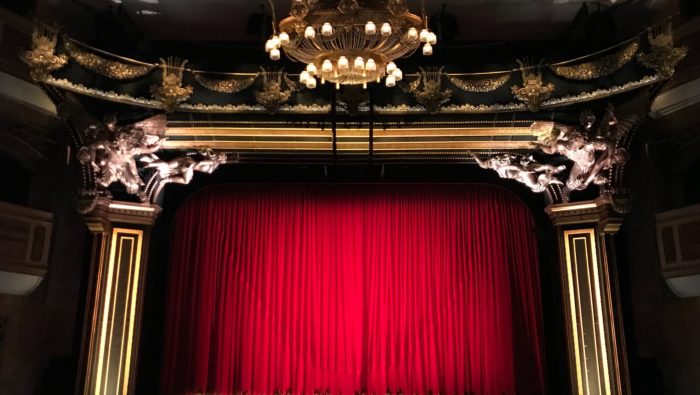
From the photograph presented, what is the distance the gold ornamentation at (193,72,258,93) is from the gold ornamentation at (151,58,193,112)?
0.18 m

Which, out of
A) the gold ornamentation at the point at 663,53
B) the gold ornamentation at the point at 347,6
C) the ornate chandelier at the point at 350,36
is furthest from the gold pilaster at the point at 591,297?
the gold ornamentation at the point at 347,6

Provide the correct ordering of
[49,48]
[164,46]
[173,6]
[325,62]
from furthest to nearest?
1. [173,6]
2. [164,46]
3. [49,48]
4. [325,62]

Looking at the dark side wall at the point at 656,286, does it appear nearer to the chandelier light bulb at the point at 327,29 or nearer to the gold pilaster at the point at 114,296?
the chandelier light bulb at the point at 327,29

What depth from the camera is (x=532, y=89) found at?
663 cm

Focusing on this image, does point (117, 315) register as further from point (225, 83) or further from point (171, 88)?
point (225, 83)

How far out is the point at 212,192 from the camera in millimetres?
8711

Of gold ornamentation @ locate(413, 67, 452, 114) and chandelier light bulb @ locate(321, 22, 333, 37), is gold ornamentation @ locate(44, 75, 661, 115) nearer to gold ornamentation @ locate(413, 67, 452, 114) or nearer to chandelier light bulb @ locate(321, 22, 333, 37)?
gold ornamentation @ locate(413, 67, 452, 114)

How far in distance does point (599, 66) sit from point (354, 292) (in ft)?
14.1

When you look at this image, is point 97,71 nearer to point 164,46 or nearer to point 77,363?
point 164,46

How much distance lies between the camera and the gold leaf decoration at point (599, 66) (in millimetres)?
6322

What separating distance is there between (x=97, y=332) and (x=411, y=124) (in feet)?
14.6

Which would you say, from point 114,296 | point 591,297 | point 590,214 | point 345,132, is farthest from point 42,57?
point 591,297

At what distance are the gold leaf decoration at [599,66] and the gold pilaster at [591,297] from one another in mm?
1448

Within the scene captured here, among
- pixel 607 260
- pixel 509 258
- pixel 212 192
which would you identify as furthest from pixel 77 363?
pixel 607 260
